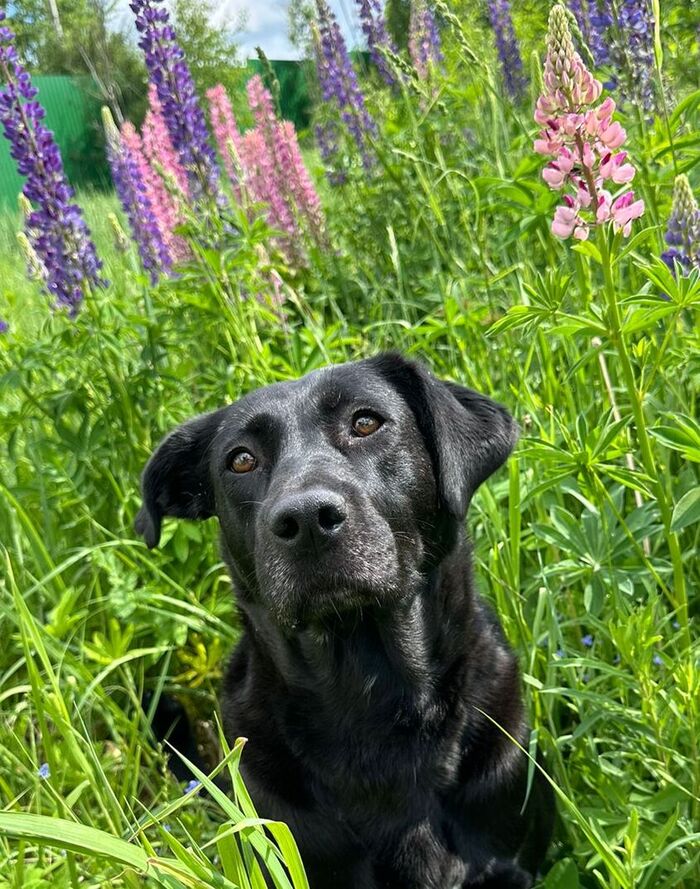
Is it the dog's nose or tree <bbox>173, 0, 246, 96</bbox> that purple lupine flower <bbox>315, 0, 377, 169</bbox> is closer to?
the dog's nose

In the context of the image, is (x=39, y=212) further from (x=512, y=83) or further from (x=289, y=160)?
(x=512, y=83)

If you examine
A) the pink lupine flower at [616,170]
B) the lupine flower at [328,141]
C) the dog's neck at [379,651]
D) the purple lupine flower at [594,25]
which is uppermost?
the purple lupine flower at [594,25]

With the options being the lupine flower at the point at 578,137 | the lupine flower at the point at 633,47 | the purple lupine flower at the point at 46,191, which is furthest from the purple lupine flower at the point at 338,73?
the lupine flower at the point at 578,137

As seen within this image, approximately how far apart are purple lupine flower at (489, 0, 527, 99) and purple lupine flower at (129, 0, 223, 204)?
1681 mm

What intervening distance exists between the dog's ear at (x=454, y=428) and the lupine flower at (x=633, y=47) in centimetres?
100

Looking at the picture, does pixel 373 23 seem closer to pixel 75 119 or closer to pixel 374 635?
pixel 374 635

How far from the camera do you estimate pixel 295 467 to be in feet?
5.89

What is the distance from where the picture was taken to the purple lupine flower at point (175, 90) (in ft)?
9.59

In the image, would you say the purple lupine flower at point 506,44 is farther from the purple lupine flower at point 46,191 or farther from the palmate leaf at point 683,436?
the palmate leaf at point 683,436

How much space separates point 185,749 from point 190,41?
66.5 feet

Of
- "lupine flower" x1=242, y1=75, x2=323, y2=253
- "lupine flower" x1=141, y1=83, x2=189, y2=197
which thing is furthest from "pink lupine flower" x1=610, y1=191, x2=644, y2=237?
"lupine flower" x1=141, y1=83, x2=189, y2=197

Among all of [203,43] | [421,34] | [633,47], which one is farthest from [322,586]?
[203,43]

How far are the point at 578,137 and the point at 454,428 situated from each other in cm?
75

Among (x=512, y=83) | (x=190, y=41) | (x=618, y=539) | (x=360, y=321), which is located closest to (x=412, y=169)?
(x=512, y=83)
